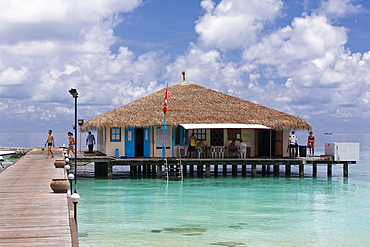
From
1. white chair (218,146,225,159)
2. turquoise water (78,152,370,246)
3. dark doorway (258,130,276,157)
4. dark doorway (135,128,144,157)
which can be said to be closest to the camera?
turquoise water (78,152,370,246)

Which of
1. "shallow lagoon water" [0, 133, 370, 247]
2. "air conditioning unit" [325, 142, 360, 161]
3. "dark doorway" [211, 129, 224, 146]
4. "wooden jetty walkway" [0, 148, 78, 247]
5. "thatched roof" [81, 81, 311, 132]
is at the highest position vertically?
"thatched roof" [81, 81, 311, 132]

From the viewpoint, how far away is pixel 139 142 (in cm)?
2766

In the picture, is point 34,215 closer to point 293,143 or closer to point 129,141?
point 129,141

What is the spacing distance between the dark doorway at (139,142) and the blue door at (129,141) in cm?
57

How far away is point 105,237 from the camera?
41.7ft

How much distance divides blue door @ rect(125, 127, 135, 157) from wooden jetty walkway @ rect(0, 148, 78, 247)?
34.2ft

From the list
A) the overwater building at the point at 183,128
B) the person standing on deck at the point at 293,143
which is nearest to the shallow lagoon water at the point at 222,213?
the person standing on deck at the point at 293,143

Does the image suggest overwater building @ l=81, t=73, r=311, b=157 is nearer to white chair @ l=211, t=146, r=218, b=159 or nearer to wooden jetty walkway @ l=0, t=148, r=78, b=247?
white chair @ l=211, t=146, r=218, b=159

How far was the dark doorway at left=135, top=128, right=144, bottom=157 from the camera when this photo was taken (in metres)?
26.8

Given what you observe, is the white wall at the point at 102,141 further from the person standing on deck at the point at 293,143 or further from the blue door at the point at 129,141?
the person standing on deck at the point at 293,143

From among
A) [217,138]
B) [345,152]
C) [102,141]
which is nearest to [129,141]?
[102,141]

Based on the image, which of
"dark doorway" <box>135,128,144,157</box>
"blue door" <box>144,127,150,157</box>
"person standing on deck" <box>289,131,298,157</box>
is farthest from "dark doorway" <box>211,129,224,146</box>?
"dark doorway" <box>135,128,144,157</box>

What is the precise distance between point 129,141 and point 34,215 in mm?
16402

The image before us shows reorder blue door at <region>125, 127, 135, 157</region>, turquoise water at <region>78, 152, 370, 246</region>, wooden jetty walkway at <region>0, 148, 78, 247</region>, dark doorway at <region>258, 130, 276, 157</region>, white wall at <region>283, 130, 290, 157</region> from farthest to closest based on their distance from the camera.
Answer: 1. dark doorway at <region>258, 130, 276, 157</region>
2. white wall at <region>283, 130, 290, 157</region>
3. blue door at <region>125, 127, 135, 157</region>
4. turquoise water at <region>78, 152, 370, 246</region>
5. wooden jetty walkway at <region>0, 148, 78, 247</region>
